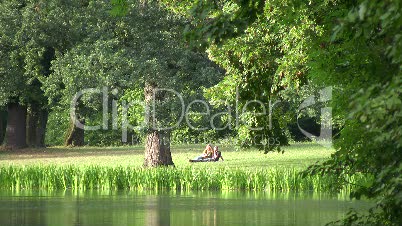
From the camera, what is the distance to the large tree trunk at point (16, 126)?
167 feet

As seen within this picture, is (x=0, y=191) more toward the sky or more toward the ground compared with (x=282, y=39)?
more toward the ground

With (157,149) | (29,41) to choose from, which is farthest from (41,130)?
(157,149)

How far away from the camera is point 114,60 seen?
35.7 m

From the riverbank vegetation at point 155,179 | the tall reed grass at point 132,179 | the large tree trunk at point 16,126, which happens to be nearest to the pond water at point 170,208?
the riverbank vegetation at point 155,179

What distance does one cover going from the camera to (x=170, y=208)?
2148 centimetres

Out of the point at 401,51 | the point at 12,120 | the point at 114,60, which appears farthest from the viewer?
the point at 12,120

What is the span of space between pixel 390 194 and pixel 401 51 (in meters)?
2.02

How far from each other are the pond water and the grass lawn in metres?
11.0

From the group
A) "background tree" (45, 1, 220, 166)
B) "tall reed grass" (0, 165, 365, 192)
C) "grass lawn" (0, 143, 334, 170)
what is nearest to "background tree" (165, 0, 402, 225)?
"tall reed grass" (0, 165, 365, 192)

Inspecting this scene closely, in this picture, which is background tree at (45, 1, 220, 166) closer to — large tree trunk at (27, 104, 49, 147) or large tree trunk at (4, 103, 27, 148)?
large tree trunk at (4, 103, 27, 148)

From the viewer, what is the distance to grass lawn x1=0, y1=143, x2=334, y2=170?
37.9m

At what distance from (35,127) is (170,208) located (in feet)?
113

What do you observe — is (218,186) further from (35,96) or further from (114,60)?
(35,96)

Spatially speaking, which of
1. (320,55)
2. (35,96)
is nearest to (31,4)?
(35,96)
